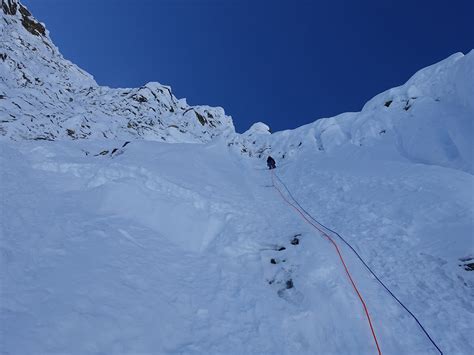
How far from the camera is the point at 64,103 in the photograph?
43.4 metres

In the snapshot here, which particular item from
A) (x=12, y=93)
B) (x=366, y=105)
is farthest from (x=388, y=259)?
(x=12, y=93)

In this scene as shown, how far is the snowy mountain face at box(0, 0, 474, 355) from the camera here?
5.70 meters

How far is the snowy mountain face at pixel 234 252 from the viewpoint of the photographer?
224 inches

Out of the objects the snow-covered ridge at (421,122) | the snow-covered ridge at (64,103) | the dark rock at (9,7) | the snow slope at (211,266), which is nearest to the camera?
the snow slope at (211,266)

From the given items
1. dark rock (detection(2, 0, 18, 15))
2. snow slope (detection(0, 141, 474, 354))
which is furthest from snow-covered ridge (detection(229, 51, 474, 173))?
dark rock (detection(2, 0, 18, 15))

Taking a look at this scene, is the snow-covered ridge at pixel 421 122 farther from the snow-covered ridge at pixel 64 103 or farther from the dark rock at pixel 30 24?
the dark rock at pixel 30 24

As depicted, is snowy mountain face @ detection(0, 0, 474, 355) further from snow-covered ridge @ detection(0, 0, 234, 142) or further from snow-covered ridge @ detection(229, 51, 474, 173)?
snow-covered ridge @ detection(0, 0, 234, 142)

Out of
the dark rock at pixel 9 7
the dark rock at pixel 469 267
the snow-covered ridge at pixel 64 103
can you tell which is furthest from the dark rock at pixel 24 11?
the dark rock at pixel 469 267

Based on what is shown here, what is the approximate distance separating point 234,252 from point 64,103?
43.8 metres

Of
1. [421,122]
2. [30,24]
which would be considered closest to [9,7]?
[30,24]

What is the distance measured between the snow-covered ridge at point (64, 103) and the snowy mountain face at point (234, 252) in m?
16.2

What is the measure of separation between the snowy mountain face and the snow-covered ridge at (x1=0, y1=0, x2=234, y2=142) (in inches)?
637

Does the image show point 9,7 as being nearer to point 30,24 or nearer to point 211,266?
point 30,24

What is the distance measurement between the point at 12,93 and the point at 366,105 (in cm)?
3872
